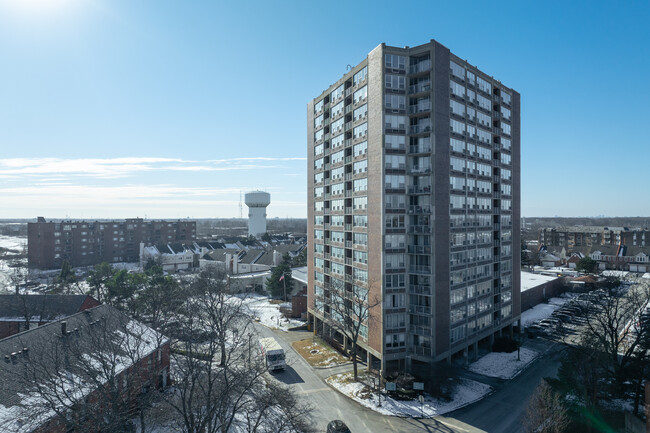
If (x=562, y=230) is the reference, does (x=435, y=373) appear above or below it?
below

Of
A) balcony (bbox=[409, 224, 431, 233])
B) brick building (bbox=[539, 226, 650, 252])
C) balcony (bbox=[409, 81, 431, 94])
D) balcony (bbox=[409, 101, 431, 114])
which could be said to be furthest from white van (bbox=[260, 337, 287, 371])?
brick building (bbox=[539, 226, 650, 252])

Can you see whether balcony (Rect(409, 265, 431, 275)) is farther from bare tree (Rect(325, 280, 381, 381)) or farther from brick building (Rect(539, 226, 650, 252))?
brick building (Rect(539, 226, 650, 252))

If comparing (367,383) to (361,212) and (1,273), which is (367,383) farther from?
(1,273)

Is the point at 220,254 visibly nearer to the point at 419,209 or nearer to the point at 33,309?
the point at 33,309

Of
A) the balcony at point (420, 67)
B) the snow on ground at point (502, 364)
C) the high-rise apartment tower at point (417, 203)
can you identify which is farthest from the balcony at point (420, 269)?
the balcony at point (420, 67)

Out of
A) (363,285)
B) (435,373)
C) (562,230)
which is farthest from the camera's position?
(562,230)

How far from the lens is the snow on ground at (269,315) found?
58031 mm

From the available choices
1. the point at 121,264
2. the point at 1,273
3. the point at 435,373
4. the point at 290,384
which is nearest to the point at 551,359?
the point at 435,373

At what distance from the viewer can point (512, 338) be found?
4997 cm

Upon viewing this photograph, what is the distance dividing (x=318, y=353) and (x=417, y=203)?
22272 millimetres

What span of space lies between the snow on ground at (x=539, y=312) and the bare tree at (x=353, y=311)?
1238 inches

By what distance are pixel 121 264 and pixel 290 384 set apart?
107425 millimetres

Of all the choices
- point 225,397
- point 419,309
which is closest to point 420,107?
point 419,309

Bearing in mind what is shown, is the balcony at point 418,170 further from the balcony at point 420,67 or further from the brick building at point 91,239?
the brick building at point 91,239
